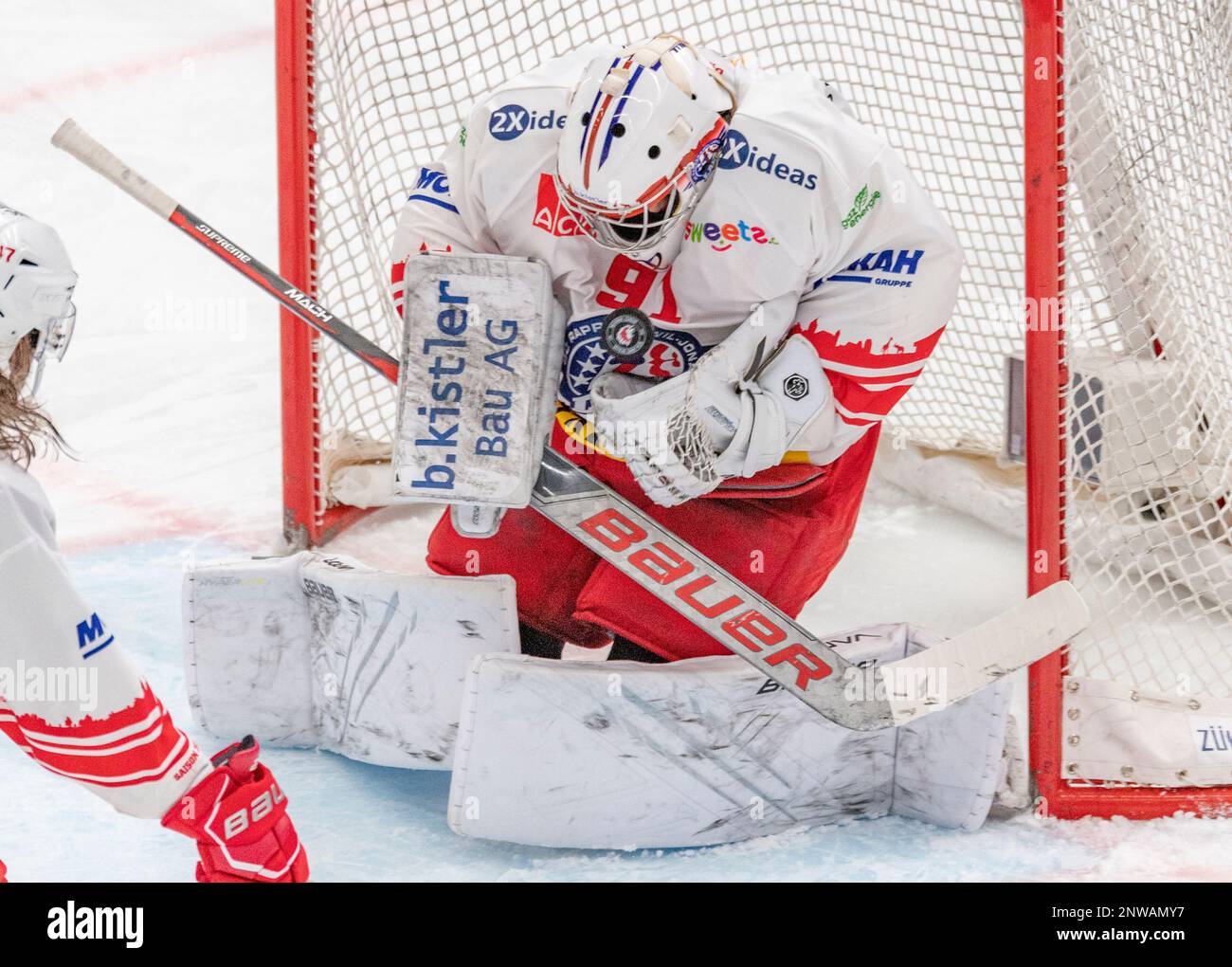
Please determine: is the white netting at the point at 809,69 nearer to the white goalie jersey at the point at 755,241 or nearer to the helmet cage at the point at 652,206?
the white goalie jersey at the point at 755,241

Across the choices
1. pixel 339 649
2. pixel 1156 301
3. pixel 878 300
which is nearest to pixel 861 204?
pixel 878 300

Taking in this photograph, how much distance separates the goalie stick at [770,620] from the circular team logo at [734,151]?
0.43 metres

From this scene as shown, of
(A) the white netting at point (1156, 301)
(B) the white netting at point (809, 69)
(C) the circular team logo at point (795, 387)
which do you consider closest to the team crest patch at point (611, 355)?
(C) the circular team logo at point (795, 387)

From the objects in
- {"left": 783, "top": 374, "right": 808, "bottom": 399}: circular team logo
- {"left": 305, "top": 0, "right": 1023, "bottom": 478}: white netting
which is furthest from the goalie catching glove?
{"left": 305, "top": 0, "right": 1023, "bottom": 478}: white netting

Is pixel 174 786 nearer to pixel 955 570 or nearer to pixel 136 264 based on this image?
pixel 955 570

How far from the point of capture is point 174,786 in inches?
69.5

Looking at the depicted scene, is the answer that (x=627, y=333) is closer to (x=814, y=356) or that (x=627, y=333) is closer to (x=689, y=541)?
(x=814, y=356)

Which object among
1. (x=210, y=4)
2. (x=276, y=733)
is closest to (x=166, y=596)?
(x=276, y=733)

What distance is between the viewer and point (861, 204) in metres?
1.85

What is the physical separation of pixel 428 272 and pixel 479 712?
0.57m

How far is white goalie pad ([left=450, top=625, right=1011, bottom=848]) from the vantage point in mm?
1911

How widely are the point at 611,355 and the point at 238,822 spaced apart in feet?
2.54

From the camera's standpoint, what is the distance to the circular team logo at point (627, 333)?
186 cm

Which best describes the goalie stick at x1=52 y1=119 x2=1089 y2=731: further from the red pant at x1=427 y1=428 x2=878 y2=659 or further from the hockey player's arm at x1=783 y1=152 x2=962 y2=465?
the hockey player's arm at x1=783 y1=152 x2=962 y2=465
